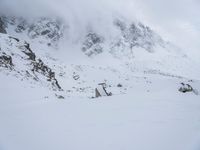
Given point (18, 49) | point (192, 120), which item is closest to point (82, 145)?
point (192, 120)

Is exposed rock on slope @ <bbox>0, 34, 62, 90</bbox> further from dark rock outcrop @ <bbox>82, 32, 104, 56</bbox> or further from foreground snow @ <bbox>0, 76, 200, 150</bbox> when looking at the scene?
Result: dark rock outcrop @ <bbox>82, 32, 104, 56</bbox>

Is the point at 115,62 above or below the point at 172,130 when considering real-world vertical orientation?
above

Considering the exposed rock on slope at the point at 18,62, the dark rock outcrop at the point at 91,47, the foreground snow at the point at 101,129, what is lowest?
the foreground snow at the point at 101,129

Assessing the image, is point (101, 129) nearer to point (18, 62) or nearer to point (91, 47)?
point (18, 62)

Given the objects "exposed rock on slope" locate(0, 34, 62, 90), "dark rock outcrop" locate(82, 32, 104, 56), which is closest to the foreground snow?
"exposed rock on slope" locate(0, 34, 62, 90)

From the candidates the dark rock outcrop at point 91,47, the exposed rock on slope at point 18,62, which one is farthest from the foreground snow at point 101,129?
the dark rock outcrop at point 91,47

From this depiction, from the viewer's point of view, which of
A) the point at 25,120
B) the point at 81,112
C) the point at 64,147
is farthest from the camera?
the point at 81,112

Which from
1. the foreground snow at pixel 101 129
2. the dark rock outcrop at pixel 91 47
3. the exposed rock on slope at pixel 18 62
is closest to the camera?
the foreground snow at pixel 101 129

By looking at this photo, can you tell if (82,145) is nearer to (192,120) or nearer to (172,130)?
(172,130)

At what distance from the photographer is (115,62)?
172125 millimetres

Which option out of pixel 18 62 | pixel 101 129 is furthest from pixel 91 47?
pixel 101 129

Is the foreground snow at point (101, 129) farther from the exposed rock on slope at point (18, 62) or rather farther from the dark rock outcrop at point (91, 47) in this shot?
the dark rock outcrop at point (91, 47)

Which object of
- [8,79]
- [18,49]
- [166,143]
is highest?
[18,49]

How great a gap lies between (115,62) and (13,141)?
549 feet
